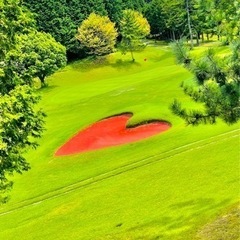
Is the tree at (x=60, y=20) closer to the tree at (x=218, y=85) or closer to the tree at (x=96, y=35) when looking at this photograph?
the tree at (x=96, y=35)

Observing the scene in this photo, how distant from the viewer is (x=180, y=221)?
531 inches

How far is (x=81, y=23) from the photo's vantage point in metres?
110

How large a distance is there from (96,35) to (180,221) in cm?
9115

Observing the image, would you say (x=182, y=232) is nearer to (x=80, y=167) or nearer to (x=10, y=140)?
(x=10, y=140)

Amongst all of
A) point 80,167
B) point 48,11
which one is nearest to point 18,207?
point 80,167

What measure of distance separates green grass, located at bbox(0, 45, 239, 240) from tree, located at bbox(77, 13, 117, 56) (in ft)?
215

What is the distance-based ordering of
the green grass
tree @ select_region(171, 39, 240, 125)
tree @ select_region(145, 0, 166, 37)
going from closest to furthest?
1. tree @ select_region(171, 39, 240, 125)
2. the green grass
3. tree @ select_region(145, 0, 166, 37)

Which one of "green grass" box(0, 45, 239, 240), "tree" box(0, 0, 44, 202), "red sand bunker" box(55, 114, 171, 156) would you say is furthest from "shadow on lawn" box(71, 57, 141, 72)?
"tree" box(0, 0, 44, 202)

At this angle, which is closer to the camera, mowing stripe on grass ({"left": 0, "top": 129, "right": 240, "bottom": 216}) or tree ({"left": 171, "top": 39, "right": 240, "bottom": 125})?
tree ({"left": 171, "top": 39, "right": 240, "bottom": 125})

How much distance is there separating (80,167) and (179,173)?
369 inches

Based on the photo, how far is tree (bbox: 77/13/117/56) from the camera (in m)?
100

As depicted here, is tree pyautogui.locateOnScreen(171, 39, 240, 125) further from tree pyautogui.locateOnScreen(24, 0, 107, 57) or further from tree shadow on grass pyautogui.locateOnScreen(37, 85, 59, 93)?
tree pyautogui.locateOnScreen(24, 0, 107, 57)

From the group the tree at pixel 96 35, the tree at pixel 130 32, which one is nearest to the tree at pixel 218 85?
the tree at pixel 130 32

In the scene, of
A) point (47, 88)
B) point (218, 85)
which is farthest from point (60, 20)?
point (218, 85)
